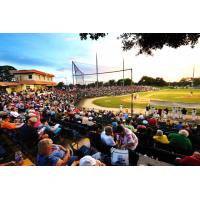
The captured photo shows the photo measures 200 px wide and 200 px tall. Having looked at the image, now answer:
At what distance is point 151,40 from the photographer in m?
5.73

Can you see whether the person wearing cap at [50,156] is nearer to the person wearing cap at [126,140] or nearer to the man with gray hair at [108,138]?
the man with gray hair at [108,138]

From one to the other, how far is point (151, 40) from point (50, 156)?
11.5 ft

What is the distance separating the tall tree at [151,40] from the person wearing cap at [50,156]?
2.88m

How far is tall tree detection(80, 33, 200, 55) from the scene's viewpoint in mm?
5391

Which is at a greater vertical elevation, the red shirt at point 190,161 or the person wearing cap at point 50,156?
the person wearing cap at point 50,156

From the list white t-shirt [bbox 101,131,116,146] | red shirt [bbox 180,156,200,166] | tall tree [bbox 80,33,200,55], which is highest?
tall tree [bbox 80,33,200,55]

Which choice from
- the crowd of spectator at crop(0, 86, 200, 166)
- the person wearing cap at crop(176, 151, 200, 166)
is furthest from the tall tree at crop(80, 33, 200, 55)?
the person wearing cap at crop(176, 151, 200, 166)

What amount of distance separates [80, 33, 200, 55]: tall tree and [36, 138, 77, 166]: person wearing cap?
288cm

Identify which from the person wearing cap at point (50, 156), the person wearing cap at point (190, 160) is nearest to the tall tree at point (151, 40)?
the person wearing cap at point (190, 160)

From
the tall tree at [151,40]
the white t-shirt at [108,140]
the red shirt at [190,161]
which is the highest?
the tall tree at [151,40]

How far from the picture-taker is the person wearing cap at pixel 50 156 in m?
3.78

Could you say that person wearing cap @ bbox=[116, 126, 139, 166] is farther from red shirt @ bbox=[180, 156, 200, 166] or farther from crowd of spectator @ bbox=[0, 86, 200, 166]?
red shirt @ bbox=[180, 156, 200, 166]
